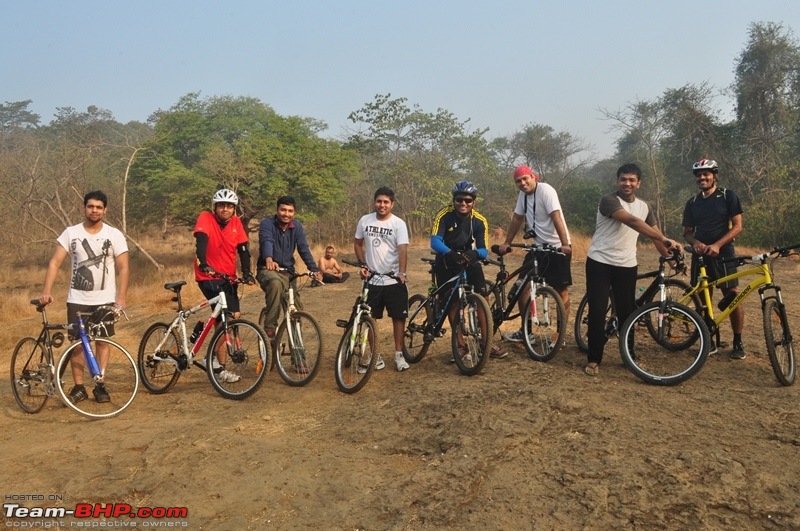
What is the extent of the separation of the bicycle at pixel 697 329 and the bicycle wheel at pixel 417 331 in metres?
1.84

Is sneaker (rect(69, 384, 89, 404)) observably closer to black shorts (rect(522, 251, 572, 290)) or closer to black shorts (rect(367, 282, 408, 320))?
black shorts (rect(367, 282, 408, 320))

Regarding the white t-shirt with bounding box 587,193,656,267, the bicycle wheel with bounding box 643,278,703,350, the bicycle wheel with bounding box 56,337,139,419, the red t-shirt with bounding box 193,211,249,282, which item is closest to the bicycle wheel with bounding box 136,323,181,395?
the bicycle wheel with bounding box 56,337,139,419

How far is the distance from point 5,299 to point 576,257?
1528 cm

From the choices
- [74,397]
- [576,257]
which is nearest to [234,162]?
[576,257]

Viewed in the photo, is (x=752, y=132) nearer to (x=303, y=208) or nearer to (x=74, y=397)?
(x=303, y=208)

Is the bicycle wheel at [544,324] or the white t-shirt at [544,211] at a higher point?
the white t-shirt at [544,211]

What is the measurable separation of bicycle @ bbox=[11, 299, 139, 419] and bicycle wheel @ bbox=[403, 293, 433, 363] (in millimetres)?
2522

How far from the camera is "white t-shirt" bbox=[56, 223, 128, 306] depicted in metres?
5.00

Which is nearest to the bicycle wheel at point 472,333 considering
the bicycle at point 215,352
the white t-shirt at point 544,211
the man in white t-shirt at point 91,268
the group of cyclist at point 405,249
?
the group of cyclist at point 405,249

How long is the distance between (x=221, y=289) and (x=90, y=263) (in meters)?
1.11

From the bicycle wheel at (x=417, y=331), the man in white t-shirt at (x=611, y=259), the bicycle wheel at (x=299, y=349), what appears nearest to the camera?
the man in white t-shirt at (x=611, y=259)

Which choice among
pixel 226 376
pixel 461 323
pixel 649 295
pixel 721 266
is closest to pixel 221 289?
pixel 226 376

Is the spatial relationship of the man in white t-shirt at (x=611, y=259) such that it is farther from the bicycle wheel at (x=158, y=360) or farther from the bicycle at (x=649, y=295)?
the bicycle wheel at (x=158, y=360)

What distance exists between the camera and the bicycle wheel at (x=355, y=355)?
5016 mm
